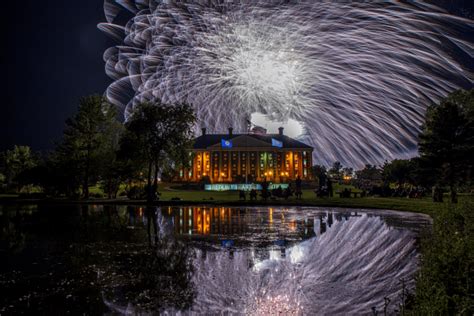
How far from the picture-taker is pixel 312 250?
1217 cm

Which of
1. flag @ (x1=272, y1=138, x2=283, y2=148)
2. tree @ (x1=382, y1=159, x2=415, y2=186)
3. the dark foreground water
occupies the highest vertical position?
flag @ (x1=272, y1=138, x2=283, y2=148)

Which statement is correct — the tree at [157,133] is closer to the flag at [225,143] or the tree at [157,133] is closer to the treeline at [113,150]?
the treeline at [113,150]

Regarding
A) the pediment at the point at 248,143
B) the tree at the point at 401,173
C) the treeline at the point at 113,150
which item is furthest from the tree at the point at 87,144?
the pediment at the point at 248,143

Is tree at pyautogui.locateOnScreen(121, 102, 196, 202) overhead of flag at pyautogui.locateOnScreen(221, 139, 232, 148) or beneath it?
beneath

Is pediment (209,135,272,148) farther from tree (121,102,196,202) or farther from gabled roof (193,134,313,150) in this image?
tree (121,102,196,202)

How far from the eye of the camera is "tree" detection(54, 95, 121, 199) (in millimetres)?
51312

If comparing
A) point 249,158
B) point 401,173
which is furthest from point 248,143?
point 401,173

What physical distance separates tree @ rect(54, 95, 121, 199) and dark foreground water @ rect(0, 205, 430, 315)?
36315mm

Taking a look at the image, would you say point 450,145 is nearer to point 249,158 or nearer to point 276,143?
point 276,143

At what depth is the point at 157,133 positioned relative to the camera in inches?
1715

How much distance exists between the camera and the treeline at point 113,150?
43406 mm

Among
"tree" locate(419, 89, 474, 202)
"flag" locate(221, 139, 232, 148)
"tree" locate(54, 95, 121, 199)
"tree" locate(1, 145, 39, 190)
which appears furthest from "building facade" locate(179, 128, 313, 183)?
"tree" locate(419, 89, 474, 202)

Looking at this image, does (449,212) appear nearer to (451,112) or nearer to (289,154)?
(451,112)

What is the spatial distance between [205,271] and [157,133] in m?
35.4
